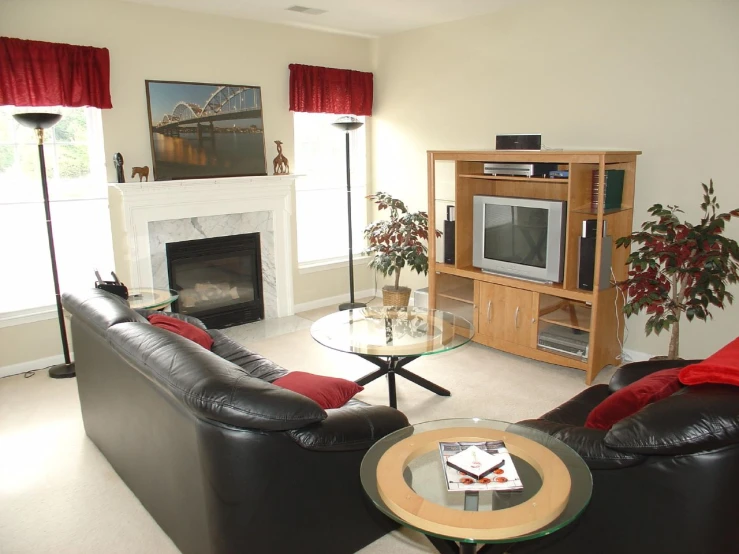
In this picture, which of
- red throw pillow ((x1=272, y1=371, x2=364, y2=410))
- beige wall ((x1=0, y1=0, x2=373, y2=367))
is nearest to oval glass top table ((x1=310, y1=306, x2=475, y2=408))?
red throw pillow ((x1=272, y1=371, x2=364, y2=410))

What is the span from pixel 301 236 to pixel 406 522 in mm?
4617

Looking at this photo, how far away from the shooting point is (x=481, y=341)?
480cm

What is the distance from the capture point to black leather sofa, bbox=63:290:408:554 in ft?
6.37

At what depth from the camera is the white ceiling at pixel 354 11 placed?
4.59 meters

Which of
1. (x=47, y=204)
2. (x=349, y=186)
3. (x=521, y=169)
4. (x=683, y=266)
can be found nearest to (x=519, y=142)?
(x=521, y=169)

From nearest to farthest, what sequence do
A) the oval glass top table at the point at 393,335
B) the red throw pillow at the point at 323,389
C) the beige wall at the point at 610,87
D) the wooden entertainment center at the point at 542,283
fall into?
the red throw pillow at the point at 323,389 < the oval glass top table at the point at 393,335 < the beige wall at the point at 610,87 < the wooden entertainment center at the point at 542,283

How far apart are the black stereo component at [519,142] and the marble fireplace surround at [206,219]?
2.06m

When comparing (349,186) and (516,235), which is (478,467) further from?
(349,186)

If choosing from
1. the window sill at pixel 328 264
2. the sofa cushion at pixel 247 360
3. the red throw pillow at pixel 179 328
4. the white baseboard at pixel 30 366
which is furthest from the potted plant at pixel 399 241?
the white baseboard at pixel 30 366

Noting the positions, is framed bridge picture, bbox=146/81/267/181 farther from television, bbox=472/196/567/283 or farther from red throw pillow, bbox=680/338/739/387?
red throw pillow, bbox=680/338/739/387

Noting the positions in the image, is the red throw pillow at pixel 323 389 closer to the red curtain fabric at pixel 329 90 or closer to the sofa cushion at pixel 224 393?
the sofa cushion at pixel 224 393

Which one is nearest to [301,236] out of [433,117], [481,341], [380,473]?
[433,117]

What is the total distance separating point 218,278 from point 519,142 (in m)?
2.85

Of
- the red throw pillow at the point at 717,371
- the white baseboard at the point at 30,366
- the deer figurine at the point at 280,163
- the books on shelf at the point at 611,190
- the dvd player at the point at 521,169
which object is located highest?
the deer figurine at the point at 280,163
